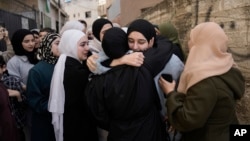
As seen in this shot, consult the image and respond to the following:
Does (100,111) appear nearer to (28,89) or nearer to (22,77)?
(28,89)

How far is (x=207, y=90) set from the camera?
1.63 meters

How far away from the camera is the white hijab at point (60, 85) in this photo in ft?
6.91

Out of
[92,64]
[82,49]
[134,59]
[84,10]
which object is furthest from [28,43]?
[84,10]

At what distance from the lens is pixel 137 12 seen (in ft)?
42.1

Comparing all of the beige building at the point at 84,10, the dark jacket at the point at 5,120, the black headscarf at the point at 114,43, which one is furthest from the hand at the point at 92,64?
the beige building at the point at 84,10

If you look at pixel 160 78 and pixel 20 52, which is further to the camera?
pixel 20 52

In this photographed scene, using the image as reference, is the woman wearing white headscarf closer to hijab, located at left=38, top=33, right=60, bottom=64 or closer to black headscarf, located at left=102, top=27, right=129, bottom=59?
hijab, located at left=38, top=33, right=60, bottom=64

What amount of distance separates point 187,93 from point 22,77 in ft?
6.47

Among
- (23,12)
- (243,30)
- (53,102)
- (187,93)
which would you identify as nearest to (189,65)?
(187,93)

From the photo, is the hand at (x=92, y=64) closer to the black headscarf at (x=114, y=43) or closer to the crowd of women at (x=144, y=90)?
the crowd of women at (x=144, y=90)

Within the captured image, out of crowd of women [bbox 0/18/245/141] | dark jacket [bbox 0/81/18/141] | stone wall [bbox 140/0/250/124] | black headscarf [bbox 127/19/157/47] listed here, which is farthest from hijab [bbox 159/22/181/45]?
dark jacket [bbox 0/81/18/141]

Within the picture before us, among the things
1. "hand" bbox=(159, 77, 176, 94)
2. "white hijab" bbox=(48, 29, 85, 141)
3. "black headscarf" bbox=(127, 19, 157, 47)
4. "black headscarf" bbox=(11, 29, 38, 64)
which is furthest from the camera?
"black headscarf" bbox=(11, 29, 38, 64)

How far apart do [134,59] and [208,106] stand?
54cm

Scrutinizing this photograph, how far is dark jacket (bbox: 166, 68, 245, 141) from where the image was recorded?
5.38ft
